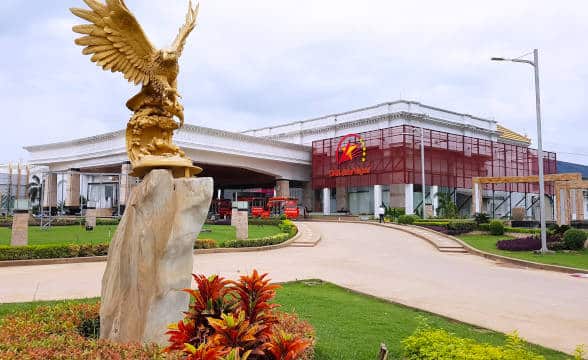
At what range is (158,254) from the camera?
15.6 ft

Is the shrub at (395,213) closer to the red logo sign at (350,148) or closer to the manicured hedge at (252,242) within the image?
the red logo sign at (350,148)

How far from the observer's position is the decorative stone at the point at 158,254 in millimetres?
4715

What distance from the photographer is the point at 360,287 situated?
32.6 feet

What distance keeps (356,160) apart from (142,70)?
3308 cm

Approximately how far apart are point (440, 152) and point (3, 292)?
1321 inches

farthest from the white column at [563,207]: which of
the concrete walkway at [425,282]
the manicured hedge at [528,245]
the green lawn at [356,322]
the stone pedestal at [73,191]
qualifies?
the stone pedestal at [73,191]

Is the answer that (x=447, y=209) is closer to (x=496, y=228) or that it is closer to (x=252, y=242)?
(x=496, y=228)

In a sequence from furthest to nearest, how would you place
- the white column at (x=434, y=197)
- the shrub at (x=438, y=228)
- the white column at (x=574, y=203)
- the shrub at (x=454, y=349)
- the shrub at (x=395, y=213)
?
the white column at (x=434, y=197)
the shrub at (x=395, y=213)
the white column at (x=574, y=203)
the shrub at (x=438, y=228)
the shrub at (x=454, y=349)

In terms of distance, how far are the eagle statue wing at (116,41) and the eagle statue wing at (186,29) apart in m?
0.28

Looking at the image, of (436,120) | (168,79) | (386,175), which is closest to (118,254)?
(168,79)

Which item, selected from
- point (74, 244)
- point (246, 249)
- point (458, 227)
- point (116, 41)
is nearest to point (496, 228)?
point (458, 227)

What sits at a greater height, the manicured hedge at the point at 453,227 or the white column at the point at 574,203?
the white column at the point at 574,203

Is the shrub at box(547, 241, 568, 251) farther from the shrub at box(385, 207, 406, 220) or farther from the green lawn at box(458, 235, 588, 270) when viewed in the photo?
the shrub at box(385, 207, 406, 220)

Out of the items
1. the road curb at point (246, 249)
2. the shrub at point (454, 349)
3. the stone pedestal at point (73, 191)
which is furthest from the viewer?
the stone pedestal at point (73, 191)
